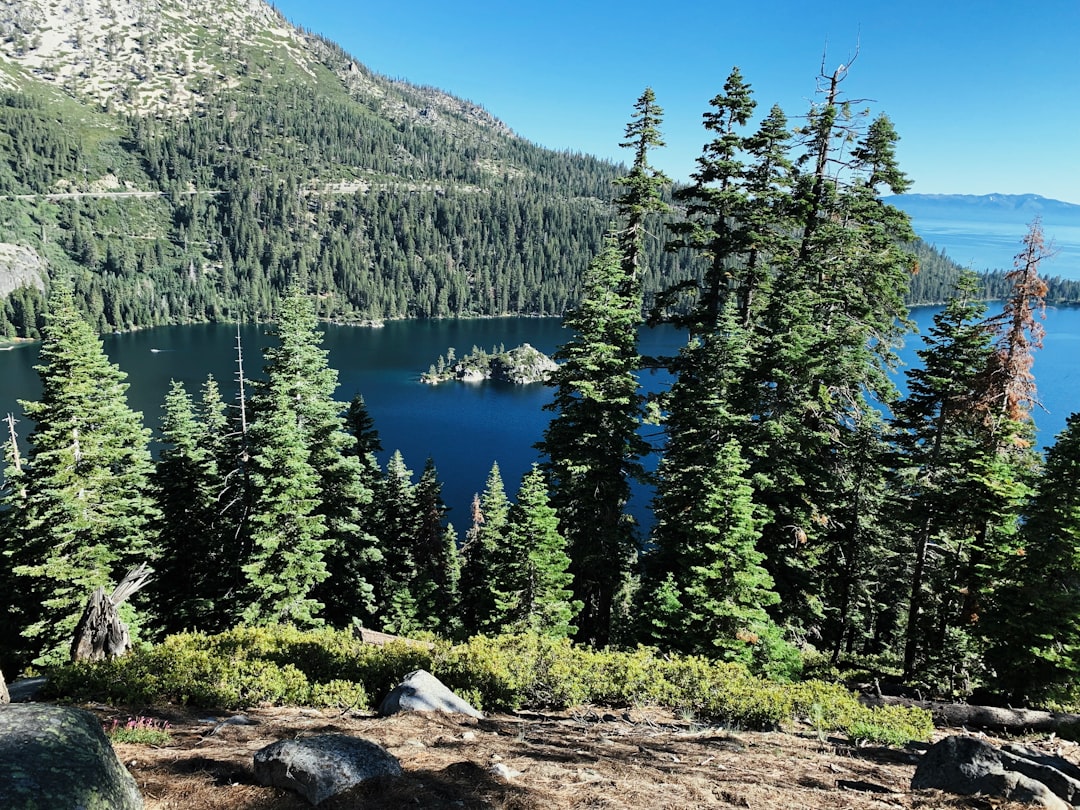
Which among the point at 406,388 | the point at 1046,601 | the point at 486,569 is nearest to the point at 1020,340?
the point at 1046,601

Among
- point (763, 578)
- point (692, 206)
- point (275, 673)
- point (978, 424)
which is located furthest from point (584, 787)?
point (692, 206)

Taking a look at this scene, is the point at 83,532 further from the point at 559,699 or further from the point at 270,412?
the point at 559,699

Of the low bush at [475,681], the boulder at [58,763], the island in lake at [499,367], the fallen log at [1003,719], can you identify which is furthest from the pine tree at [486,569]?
the island in lake at [499,367]

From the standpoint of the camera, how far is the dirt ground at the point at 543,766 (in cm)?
546

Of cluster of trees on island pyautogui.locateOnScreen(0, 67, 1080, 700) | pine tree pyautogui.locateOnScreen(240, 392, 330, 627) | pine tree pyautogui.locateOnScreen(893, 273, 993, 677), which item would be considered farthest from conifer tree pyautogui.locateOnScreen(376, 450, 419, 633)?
pine tree pyautogui.locateOnScreen(893, 273, 993, 677)

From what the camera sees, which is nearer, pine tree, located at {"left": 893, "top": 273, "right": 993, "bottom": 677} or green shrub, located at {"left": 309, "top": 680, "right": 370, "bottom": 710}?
green shrub, located at {"left": 309, "top": 680, "right": 370, "bottom": 710}

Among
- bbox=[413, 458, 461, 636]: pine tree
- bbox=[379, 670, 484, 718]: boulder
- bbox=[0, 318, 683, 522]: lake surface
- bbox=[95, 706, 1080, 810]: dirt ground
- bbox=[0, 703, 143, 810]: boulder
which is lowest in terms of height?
bbox=[0, 318, 683, 522]: lake surface

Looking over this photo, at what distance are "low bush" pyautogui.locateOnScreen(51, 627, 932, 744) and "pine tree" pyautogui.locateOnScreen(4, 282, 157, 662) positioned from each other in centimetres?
1313

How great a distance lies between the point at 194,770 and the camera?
5.84 metres

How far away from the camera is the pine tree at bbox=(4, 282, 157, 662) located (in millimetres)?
20594

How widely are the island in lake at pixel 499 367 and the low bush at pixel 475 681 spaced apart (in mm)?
128522

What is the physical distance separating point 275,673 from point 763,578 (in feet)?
37.6

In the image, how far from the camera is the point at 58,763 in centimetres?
398

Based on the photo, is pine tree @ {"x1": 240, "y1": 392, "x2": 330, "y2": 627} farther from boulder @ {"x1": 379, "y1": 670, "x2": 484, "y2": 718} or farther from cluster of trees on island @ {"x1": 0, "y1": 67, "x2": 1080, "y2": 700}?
boulder @ {"x1": 379, "y1": 670, "x2": 484, "y2": 718}
